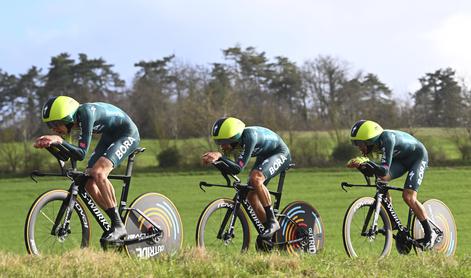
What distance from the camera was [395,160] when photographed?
34.8 ft

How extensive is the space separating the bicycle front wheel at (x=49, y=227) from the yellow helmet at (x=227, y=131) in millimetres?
2076

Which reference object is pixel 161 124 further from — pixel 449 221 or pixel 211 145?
pixel 449 221

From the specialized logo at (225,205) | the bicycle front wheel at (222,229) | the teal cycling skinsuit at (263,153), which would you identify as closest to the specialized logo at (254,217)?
the bicycle front wheel at (222,229)

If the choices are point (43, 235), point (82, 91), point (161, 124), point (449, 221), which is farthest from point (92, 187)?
point (82, 91)

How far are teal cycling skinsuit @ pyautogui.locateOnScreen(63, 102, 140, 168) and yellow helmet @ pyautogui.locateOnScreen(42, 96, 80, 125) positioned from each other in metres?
0.10

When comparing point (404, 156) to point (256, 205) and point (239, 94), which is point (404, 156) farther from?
point (239, 94)

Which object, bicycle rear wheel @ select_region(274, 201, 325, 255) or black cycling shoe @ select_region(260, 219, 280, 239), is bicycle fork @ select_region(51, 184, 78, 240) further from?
bicycle rear wheel @ select_region(274, 201, 325, 255)

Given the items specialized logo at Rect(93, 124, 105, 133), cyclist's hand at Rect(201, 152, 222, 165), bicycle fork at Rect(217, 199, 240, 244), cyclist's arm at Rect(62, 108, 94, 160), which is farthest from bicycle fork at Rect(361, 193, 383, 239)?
cyclist's arm at Rect(62, 108, 94, 160)

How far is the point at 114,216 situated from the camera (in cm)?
804

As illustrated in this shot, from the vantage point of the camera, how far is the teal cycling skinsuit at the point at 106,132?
773 centimetres

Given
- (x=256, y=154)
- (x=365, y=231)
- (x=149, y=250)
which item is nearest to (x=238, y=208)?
(x=256, y=154)

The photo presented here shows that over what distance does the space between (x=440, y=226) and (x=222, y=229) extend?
388 centimetres

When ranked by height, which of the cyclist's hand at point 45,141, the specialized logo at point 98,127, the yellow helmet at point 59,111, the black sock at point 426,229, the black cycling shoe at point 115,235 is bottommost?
the black sock at point 426,229

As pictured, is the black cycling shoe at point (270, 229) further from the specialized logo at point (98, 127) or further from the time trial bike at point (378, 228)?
the specialized logo at point (98, 127)
